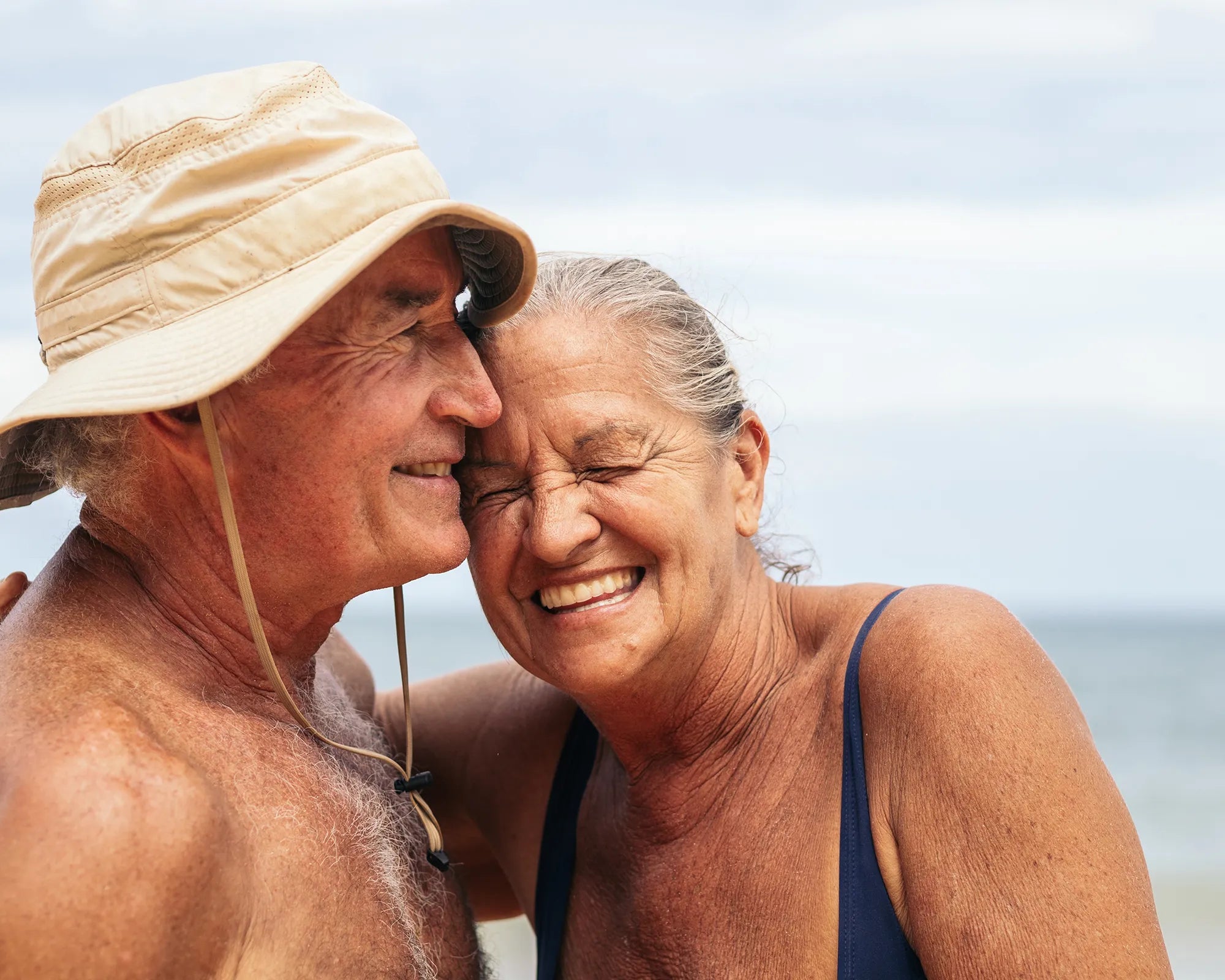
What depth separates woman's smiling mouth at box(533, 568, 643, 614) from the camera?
9.98 ft

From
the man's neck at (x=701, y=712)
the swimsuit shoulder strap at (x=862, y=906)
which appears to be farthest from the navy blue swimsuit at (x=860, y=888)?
the man's neck at (x=701, y=712)

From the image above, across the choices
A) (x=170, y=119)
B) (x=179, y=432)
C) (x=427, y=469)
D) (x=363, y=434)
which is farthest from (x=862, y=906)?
(x=170, y=119)

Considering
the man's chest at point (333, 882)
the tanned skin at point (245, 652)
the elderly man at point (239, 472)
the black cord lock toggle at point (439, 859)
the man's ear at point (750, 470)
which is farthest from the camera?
the man's ear at point (750, 470)

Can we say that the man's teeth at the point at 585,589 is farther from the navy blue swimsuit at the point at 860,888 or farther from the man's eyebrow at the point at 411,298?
the man's eyebrow at the point at 411,298

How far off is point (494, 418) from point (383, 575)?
0.45 meters

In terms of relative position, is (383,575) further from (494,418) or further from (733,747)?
(733,747)

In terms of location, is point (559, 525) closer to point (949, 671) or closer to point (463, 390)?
point (463, 390)

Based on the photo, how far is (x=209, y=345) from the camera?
7.74ft

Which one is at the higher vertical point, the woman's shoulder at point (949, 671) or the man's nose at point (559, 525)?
the man's nose at point (559, 525)

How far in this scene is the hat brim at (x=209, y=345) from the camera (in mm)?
2303

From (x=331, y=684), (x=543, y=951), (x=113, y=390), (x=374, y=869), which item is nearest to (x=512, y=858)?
(x=543, y=951)

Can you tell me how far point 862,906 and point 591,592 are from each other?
946 mm

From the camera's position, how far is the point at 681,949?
305 centimetres

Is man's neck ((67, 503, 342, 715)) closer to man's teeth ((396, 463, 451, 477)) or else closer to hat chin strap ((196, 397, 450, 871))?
hat chin strap ((196, 397, 450, 871))
